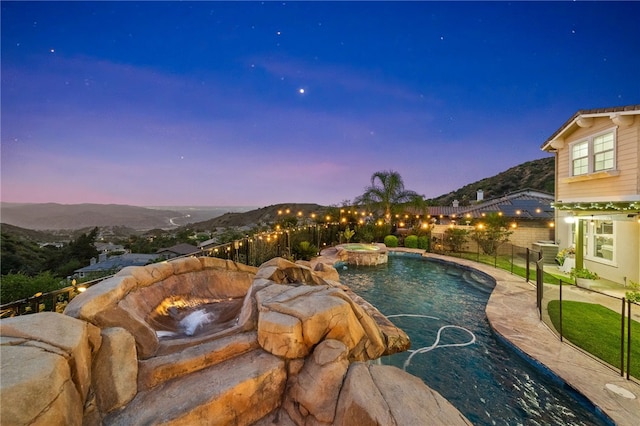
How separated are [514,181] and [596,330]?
58.8 m

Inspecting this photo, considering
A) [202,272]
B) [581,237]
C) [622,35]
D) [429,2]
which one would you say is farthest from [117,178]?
[622,35]

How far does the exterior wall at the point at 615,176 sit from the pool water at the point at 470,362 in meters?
5.36

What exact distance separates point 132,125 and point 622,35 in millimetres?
29697

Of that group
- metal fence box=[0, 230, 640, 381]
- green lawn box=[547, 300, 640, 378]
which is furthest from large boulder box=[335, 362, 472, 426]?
green lawn box=[547, 300, 640, 378]

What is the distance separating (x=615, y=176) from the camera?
9.27m

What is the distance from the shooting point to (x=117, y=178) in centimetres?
1689

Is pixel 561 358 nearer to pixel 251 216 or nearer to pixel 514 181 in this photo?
pixel 251 216

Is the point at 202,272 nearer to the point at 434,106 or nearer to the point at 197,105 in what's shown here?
the point at 197,105

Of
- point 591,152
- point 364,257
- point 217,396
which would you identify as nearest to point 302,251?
point 364,257

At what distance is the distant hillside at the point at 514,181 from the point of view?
47.6 meters

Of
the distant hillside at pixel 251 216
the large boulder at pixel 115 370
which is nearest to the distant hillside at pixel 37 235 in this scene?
the distant hillside at pixel 251 216

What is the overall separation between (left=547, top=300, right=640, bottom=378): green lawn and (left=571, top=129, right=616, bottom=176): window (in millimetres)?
5966

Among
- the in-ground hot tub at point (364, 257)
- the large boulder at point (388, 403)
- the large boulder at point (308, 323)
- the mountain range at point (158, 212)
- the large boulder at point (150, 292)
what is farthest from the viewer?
the mountain range at point (158, 212)

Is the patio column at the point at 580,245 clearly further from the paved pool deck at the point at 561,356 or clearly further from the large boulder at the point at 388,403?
the large boulder at the point at 388,403
